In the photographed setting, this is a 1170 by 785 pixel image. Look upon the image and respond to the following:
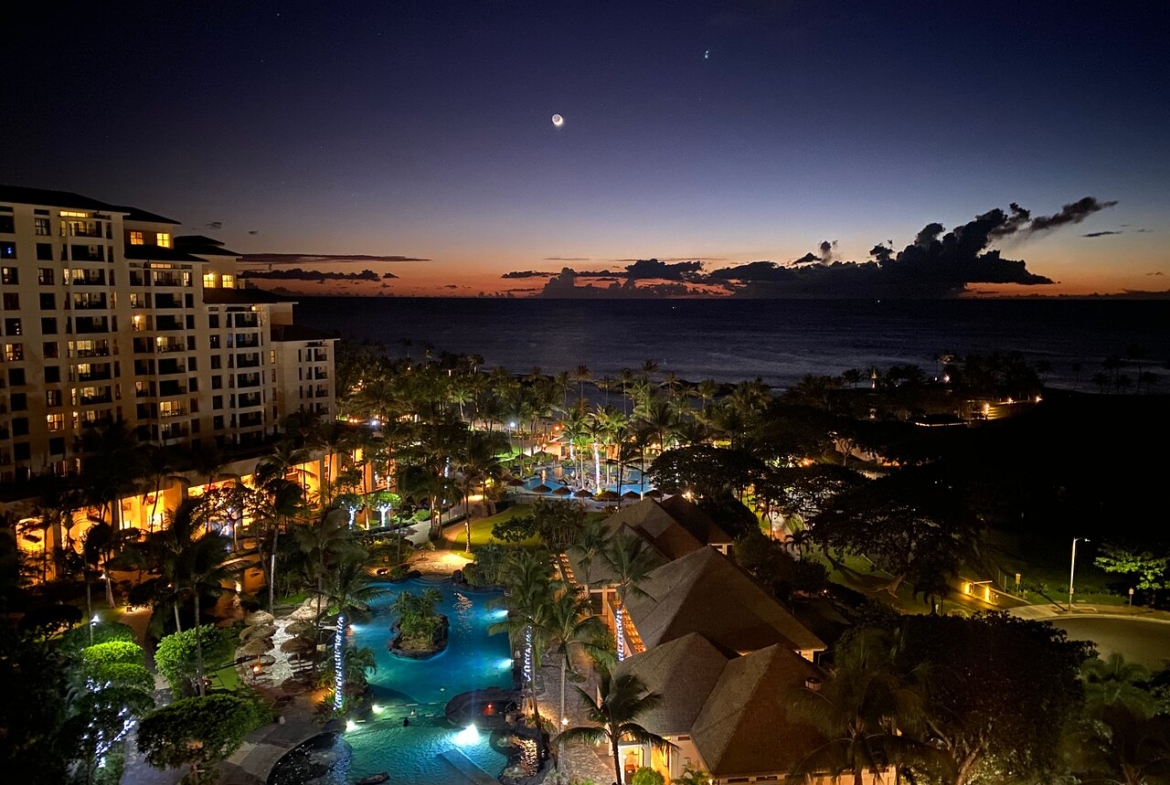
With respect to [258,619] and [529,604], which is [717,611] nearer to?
[529,604]

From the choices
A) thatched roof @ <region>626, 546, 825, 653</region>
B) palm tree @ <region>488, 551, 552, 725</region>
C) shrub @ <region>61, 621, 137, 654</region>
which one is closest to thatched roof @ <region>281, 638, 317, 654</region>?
shrub @ <region>61, 621, 137, 654</region>

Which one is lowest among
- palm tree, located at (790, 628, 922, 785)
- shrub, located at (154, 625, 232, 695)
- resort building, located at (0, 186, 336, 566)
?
shrub, located at (154, 625, 232, 695)

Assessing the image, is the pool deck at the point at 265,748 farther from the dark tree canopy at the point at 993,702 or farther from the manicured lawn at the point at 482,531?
the manicured lawn at the point at 482,531

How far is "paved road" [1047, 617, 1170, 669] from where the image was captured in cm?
3331

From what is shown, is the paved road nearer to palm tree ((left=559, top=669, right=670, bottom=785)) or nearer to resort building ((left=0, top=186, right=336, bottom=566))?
palm tree ((left=559, top=669, right=670, bottom=785))

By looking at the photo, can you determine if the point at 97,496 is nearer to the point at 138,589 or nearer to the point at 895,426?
the point at 138,589

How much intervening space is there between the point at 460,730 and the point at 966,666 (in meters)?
17.6

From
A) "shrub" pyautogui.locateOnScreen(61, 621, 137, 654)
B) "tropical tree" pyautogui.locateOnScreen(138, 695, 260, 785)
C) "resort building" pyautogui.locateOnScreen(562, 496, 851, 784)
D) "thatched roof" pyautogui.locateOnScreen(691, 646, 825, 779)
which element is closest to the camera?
"thatched roof" pyautogui.locateOnScreen(691, 646, 825, 779)

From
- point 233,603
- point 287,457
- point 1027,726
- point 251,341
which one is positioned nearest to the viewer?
point 1027,726

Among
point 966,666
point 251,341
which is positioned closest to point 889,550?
point 966,666

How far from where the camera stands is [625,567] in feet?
104

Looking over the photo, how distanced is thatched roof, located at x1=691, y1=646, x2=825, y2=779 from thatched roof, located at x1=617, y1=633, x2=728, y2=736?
0.47m

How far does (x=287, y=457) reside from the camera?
152 feet

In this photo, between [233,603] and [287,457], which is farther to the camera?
[287,457]
